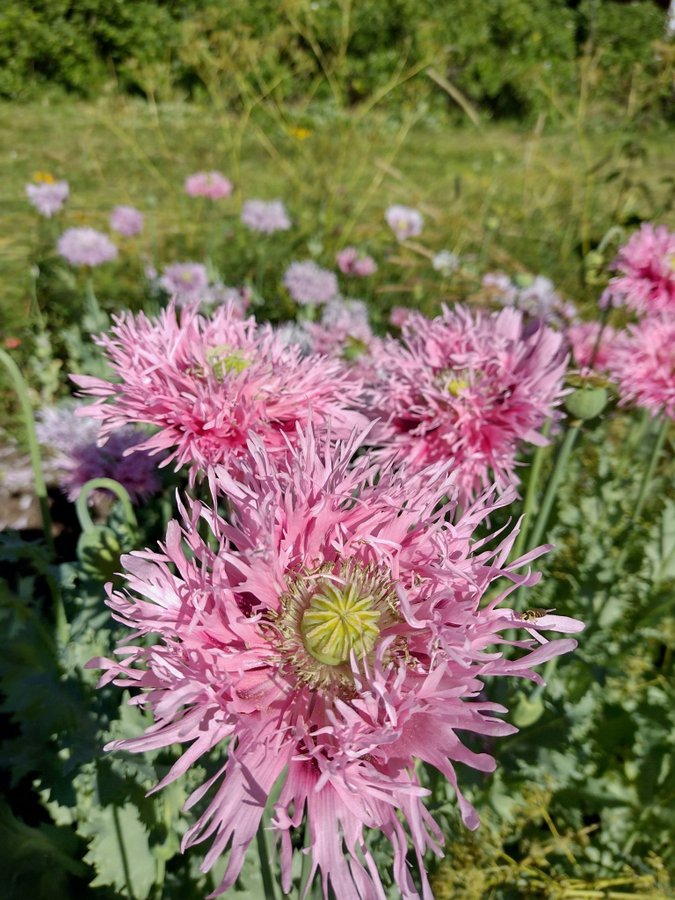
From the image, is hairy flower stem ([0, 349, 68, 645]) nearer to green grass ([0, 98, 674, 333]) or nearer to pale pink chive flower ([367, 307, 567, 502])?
pale pink chive flower ([367, 307, 567, 502])

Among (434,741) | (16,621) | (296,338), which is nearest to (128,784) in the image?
(16,621)

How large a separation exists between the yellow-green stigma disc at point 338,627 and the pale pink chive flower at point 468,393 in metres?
0.48

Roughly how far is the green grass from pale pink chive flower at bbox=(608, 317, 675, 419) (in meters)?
0.30

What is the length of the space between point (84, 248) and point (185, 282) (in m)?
0.57

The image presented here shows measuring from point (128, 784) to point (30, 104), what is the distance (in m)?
10.6

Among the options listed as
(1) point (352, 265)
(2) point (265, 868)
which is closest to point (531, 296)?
(1) point (352, 265)

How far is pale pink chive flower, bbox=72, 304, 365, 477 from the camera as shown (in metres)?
1.22

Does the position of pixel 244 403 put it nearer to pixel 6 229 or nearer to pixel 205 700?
pixel 205 700

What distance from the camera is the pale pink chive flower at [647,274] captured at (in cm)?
219

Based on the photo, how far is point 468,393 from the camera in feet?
4.86

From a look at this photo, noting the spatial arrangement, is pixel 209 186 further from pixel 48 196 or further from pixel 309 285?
pixel 309 285

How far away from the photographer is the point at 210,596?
3.08 feet

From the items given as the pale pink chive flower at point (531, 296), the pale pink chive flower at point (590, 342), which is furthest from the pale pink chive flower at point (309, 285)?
the pale pink chive flower at point (590, 342)

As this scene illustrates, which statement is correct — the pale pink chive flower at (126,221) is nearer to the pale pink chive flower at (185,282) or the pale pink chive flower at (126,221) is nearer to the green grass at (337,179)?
the green grass at (337,179)
